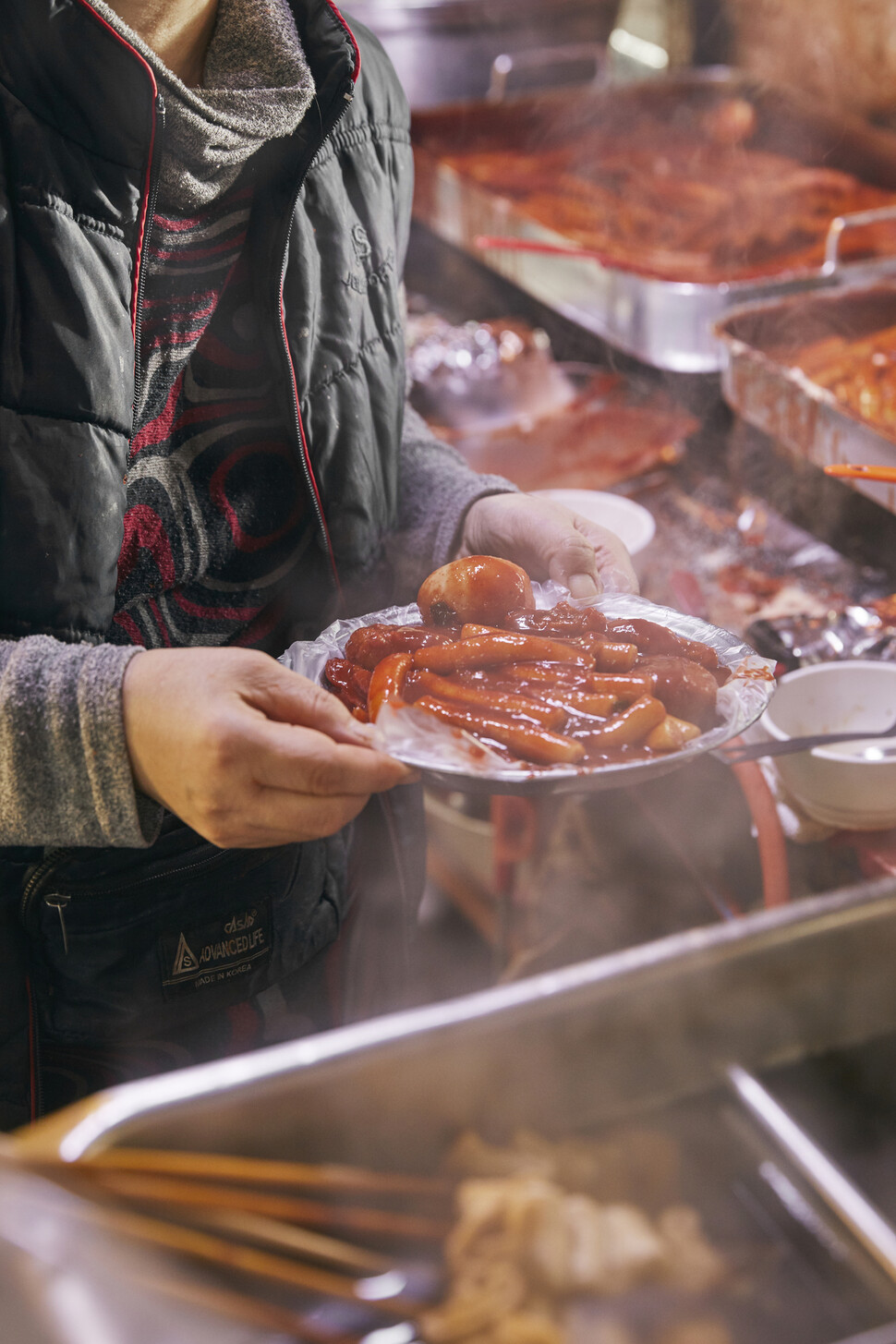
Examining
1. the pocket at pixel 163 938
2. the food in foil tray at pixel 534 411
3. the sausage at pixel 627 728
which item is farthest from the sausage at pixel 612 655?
the food in foil tray at pixel 534 411

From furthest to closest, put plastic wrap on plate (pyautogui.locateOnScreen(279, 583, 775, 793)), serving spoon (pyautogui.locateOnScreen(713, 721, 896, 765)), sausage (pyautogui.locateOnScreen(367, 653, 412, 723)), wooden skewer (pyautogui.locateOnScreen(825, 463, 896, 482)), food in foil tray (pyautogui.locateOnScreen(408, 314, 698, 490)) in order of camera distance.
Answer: food in foil tray (pyautogui.locateOnScreen(408, 314, 698, 490)) < wooden skewer (pyautogui.locateOnScreen(825, 463, 896, 482)) < serving spoon (pyautogui.locateOnScreen(713, 721, 896, 765)) < sausage (pyautogui.locateOnScreen(367, 653, 412, 723)) < plastic wrap on plate (pyautogui.locateOnScreen(279, 583, 775, 793))

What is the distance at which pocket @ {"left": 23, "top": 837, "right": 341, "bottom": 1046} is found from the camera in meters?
1.45

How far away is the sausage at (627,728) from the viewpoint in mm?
1245

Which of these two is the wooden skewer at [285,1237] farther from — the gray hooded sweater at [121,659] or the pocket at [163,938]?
the pocket at [163,938]

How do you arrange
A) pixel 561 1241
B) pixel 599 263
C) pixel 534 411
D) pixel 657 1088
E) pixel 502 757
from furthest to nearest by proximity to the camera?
pixel 534 411
pixel 599 263
pixel 502 757
pixel 657 1088
pixel 561 1241

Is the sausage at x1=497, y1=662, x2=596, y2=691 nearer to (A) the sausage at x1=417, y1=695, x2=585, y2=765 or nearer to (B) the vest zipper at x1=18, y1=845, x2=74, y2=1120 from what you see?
(A) the sausage at x1=417, y1=695, x2=585, y2=765

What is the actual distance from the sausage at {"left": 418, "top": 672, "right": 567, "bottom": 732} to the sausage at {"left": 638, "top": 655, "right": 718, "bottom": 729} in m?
0.15

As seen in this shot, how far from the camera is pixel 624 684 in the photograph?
51.7 inches

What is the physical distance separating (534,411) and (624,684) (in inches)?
73.5

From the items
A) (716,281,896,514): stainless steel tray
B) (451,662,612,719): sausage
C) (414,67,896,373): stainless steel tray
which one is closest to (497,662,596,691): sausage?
(451,662,612,719): sausage

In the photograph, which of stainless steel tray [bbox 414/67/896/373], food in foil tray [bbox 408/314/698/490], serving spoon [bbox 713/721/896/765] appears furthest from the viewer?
food in foil tray [bbox 408/314/698/490]

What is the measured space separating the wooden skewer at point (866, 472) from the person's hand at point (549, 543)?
0.51 metres

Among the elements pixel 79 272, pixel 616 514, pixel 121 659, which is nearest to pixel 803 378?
pixel 616 514

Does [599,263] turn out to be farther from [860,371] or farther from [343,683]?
[343,683]
